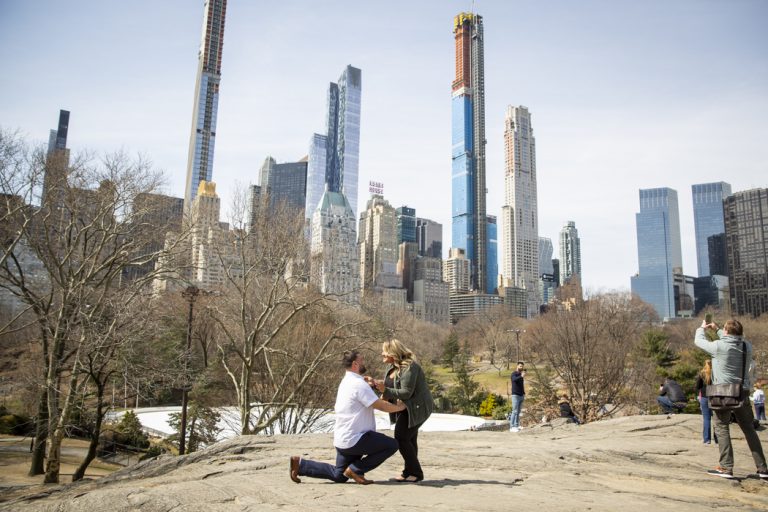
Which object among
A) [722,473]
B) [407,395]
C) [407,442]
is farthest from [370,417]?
[722,473]

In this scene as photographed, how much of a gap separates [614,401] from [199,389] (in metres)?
19.6

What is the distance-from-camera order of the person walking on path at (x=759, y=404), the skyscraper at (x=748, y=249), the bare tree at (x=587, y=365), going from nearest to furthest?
the person walking on path at (x=759, y=404) → the bare tree at (x=587, y=365) → the skyscraper at (x=748, y=249)

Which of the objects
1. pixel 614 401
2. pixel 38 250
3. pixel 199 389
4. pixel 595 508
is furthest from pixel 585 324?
pixel 38 250

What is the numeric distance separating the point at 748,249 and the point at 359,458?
178m

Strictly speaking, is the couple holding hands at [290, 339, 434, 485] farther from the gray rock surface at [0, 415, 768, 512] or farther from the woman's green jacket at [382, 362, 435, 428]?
the gray rock surface at [0, 415, 768, 512]

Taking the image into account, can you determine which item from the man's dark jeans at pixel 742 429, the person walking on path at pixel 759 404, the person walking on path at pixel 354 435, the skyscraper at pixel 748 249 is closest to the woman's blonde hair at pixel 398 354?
the person walking on path at pixel 354 435

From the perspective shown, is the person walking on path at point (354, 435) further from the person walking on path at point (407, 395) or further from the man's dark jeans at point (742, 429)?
the man's dark jeans at point (742, 429)

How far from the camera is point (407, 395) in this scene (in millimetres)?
5934

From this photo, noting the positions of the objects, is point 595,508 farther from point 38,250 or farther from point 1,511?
point 38,250

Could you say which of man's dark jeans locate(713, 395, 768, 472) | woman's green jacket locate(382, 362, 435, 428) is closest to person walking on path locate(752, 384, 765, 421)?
man's dark jeans locate(713, 395, 768, 472)

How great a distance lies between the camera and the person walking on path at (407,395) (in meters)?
5.97

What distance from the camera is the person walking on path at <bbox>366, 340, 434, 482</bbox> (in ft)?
19.6

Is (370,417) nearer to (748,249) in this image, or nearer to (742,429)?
(742,429)

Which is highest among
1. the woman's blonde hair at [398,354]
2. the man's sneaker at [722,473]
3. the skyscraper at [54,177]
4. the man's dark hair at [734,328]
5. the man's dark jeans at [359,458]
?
the skyscraper at [54,177]
